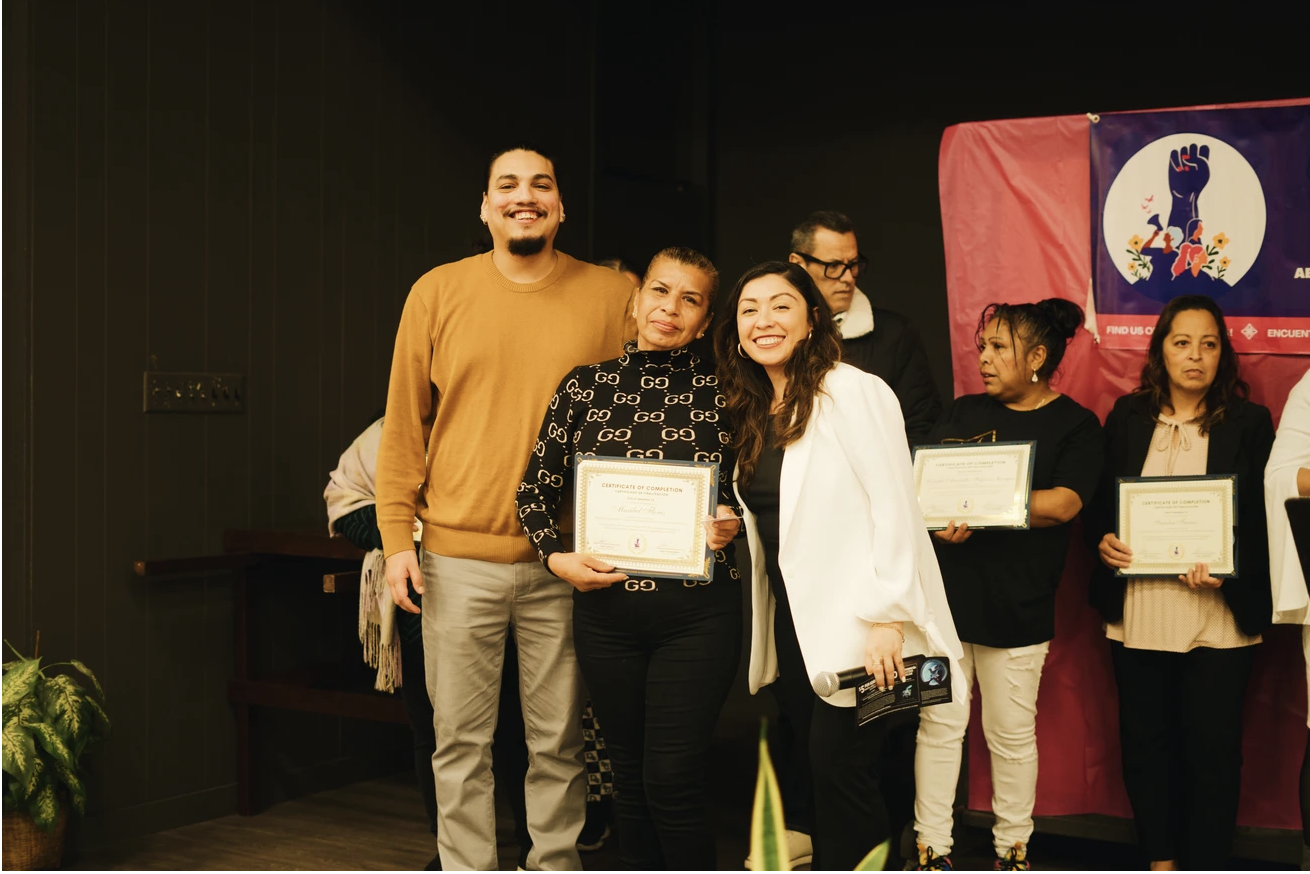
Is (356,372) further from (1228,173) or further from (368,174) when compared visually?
(1228,173)

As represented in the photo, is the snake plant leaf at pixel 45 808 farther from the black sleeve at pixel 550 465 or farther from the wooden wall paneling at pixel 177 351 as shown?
the black sleeve at pixel 550 465

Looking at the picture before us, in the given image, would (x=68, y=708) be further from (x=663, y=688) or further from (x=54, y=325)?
(x=663, y=688)

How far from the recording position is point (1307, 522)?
2.28 m

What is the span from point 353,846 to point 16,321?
179cm

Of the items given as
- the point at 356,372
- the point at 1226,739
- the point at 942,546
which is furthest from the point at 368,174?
the point at 1226,739

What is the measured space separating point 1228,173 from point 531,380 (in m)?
2.06

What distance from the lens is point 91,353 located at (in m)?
3.51

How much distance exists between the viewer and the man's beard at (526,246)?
266 centimetres

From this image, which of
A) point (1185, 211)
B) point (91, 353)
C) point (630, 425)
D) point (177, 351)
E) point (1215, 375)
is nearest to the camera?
point (630, 425)

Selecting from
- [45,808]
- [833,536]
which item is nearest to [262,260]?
[45,808]

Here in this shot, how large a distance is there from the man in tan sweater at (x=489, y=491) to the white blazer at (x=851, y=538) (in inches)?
25.3

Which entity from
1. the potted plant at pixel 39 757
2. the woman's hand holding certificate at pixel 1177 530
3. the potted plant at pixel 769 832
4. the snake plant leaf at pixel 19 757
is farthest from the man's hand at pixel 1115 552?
the snake plant leaf at pixel 19 757

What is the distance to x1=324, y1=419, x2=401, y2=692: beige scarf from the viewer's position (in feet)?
11.4

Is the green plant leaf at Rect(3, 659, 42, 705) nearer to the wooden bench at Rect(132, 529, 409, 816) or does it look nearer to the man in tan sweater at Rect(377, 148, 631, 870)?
the wooden bench at Rect(132, 529, 409, 816)
